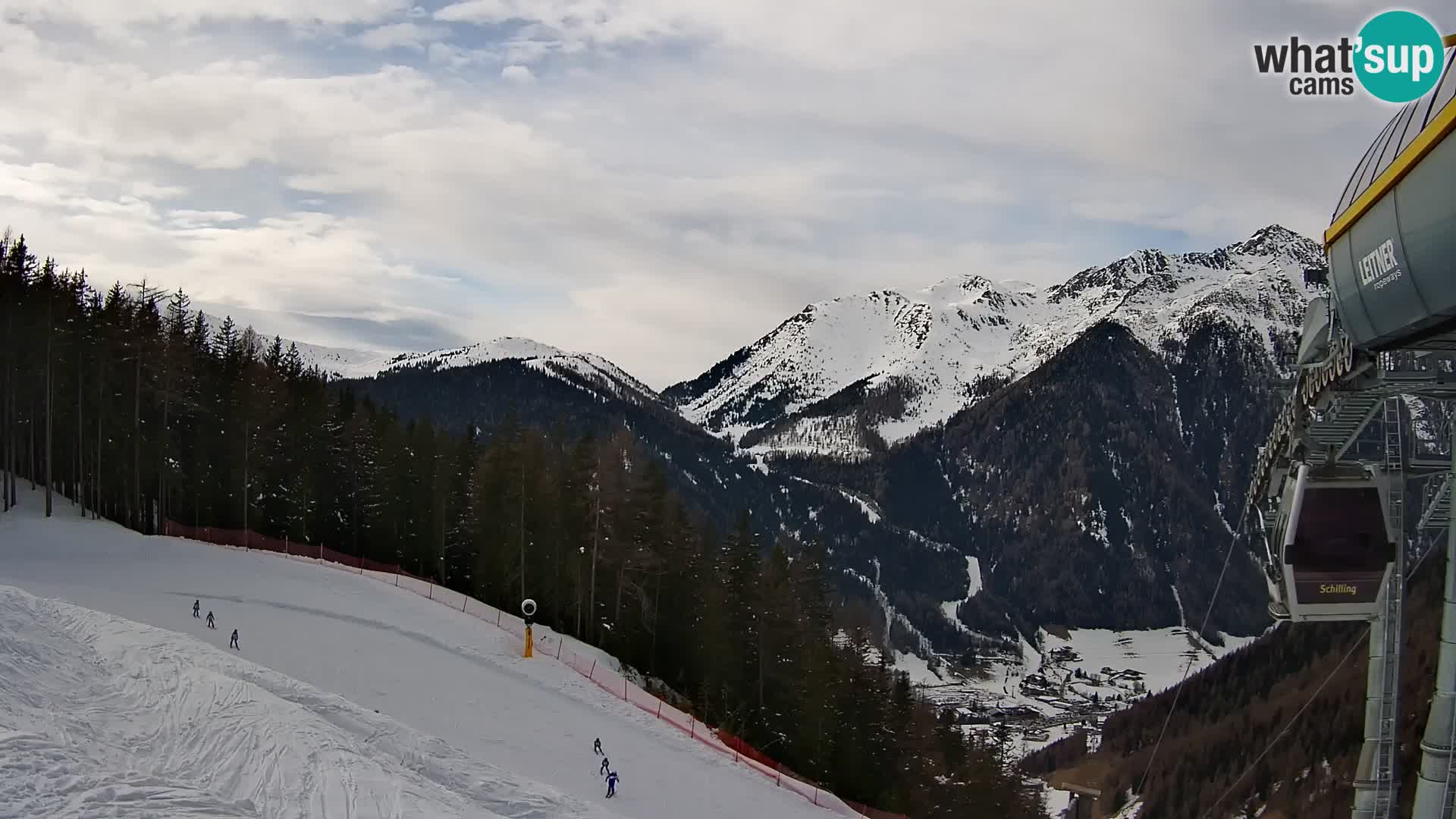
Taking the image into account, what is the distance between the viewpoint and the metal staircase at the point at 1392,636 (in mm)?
15352

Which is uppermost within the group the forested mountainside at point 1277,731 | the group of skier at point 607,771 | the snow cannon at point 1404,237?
the snow cannon at point 1404,237

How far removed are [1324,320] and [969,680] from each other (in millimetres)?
167015

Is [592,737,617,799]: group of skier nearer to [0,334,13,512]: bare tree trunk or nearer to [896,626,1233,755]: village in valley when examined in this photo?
[0,334,13,512]: bare tree trunk

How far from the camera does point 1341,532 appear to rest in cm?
1593

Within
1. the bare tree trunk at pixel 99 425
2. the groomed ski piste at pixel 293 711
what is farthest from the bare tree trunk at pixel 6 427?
the groomed ski piste at pixel 293 711

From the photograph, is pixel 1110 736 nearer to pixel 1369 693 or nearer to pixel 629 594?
pixel 629 594

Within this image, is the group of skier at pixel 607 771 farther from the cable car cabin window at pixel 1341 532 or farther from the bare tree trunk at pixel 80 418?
the bare tree trunk at pixel 80 418

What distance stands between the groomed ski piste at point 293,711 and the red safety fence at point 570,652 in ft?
3.53

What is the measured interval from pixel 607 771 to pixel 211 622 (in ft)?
45.4

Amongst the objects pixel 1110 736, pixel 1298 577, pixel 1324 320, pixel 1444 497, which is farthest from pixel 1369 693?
pixel 1110 736

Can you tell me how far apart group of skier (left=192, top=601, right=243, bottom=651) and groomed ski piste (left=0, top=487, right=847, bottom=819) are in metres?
0.25

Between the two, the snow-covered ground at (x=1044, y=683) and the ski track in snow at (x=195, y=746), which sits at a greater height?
the ski track in snow at (x=195, y=746)

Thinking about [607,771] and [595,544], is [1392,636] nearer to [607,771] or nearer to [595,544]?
[607,771]

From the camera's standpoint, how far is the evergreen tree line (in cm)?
4316
